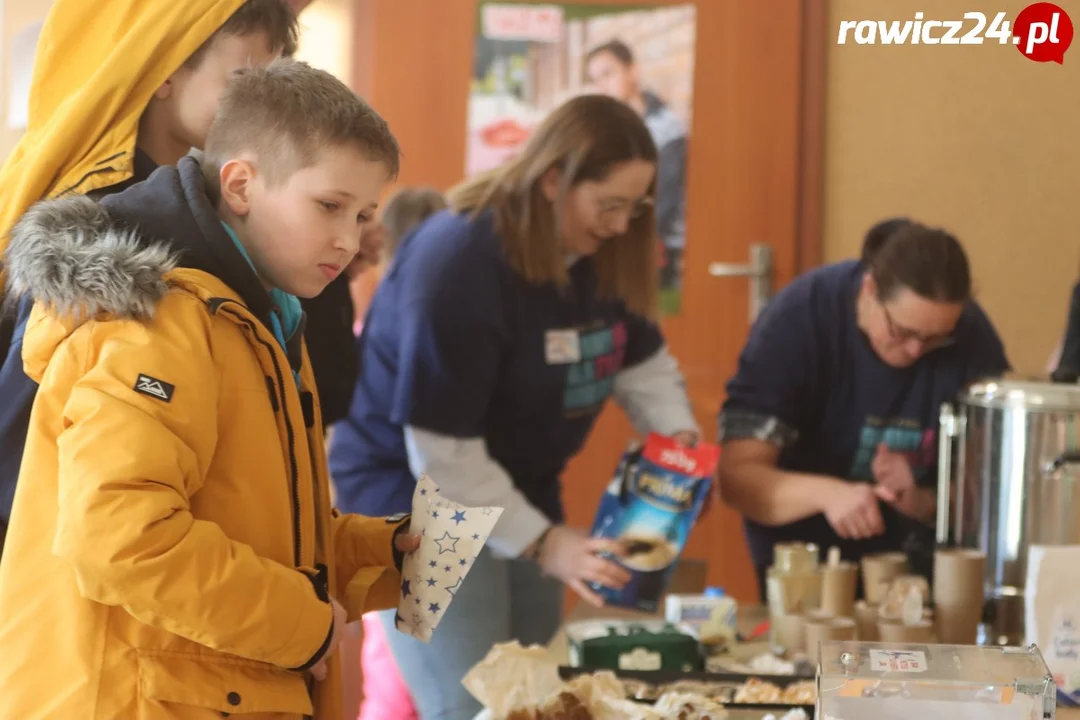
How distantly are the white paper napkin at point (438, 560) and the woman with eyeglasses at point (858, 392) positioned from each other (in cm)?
94

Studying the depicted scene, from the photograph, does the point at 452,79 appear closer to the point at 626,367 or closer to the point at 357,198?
the point at 626,367

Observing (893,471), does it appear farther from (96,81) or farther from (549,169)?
(96,81)

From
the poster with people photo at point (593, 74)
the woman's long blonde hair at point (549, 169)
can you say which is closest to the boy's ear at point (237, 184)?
the woman's long blonde hair at point (549, 169)

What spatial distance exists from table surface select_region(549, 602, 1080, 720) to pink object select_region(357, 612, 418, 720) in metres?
0.39

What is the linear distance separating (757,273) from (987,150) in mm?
1604

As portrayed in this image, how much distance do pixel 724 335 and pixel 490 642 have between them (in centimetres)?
153

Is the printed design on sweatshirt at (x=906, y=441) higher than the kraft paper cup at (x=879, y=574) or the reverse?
higher

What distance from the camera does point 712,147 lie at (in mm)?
3137

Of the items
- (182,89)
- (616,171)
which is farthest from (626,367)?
(182,89)

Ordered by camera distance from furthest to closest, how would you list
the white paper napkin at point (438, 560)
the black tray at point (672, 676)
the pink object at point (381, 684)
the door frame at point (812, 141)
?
the door frame at point (812, 141)
the pink object at point (381, 684)
the black tray at point (672, 676)
the white paper napkin at point (438, 560)

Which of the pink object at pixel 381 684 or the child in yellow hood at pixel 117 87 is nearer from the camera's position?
the child in yellow hood at pixel 117 87

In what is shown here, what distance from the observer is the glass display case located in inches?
37.3

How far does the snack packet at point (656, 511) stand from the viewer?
1.63 metres

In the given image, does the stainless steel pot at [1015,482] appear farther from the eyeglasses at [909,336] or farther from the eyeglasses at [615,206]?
the eyeglasses at [615,206]
